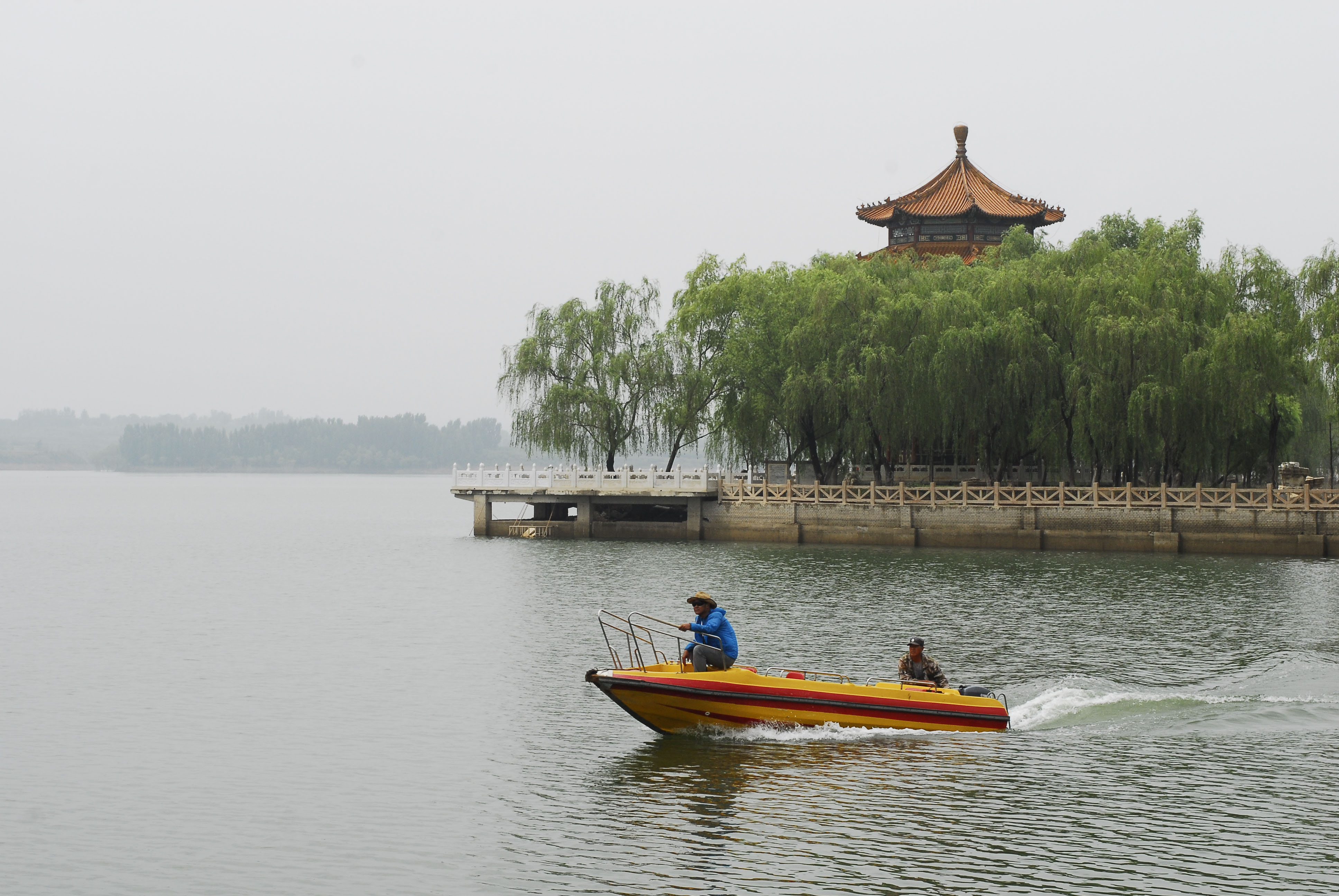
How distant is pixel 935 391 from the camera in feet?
141

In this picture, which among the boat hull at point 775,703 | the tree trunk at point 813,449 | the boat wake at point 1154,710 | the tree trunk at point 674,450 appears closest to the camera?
the boat hull at point 775,703

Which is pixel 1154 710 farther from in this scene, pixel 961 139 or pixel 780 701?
pixel 961 139

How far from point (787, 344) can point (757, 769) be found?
105 ft

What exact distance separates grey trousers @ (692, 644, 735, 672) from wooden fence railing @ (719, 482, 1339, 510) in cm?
2713

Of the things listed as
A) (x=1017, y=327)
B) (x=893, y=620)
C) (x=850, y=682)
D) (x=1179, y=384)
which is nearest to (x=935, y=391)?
(x=1017, y=327)

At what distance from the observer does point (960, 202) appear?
5872 cm

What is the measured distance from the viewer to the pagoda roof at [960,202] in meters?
58.3

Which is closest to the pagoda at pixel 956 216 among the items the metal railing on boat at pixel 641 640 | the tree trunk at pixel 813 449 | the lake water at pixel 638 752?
the tree trunk at pixel 813 449

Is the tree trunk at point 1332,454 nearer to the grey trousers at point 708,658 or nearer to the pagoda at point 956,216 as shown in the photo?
the pagoda at point 956,216

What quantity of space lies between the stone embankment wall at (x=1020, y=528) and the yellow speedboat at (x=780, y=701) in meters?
25.7

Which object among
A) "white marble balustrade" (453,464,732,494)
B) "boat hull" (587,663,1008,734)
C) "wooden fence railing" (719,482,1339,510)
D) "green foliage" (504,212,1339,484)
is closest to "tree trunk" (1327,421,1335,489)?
"green foliage" (504,212,1339,484)

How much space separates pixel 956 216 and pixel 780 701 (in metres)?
45.7

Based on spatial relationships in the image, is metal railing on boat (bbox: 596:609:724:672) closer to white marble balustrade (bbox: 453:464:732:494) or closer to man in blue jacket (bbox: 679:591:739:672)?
man in blue jacket (bbox: 679:591:739:672)

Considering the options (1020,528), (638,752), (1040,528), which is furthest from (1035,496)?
(638,752)
